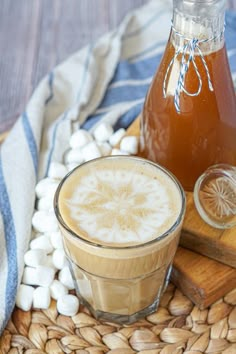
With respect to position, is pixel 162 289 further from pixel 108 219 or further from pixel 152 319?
pixel 108 219

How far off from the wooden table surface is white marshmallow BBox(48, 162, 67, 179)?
0.34 meters

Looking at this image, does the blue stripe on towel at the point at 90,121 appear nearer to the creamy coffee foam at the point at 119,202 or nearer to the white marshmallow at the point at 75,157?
the white marshmallow at the point at 75,157

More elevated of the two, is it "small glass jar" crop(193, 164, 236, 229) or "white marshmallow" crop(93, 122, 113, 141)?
"small glass jar" crop(193, 164, 236, 229)

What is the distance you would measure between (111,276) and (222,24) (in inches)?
12.7

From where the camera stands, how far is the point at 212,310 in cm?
86

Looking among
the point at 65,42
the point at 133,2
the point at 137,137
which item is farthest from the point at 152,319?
the point at 133,2

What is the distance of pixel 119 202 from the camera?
0.80 meters

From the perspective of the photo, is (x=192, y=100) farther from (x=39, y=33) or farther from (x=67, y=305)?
(x=39, y=33)

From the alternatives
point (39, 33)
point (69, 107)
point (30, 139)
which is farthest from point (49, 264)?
point (39, 33)

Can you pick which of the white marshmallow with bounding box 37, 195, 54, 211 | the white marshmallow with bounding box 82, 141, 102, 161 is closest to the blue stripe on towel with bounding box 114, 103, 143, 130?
the white marshmallow with bounding box 82, 141, 102, 161

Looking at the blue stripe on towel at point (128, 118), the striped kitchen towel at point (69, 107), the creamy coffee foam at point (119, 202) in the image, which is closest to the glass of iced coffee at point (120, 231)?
the creamy coffee foam at point (119, 202)

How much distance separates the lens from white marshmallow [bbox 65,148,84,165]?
1.03 metres

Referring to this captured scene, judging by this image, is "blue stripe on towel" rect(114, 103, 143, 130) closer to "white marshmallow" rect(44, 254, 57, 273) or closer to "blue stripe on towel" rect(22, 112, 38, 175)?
"blue stripe on towel" rect(22, 112, 38, 175)

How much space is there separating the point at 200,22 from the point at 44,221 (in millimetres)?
334
